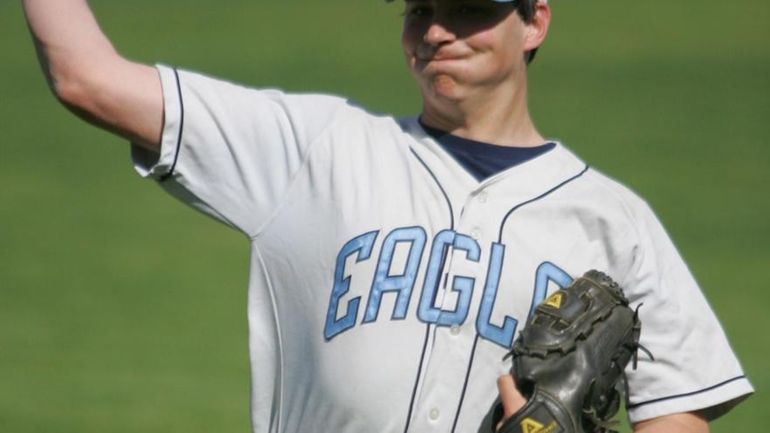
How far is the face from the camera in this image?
373 centimetres

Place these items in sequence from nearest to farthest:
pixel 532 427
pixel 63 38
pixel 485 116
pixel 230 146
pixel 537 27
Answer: pixel 63 38
pixel 532 427
pixel 230 146
pixel 485 116
pixel 537 27

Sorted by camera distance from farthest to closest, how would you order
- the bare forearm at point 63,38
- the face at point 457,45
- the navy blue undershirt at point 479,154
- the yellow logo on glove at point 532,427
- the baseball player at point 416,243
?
the navy blue undershirt at point 479,154 < the face at point 457,45 < the baseball player at point 416,243 < the yellow logo on glove at point 532,427 < the bare forearm at point 63,38

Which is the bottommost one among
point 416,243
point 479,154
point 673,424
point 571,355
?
point 673,424

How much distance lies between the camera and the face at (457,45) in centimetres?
373

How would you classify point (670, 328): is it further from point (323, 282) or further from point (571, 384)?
point (323, 282)

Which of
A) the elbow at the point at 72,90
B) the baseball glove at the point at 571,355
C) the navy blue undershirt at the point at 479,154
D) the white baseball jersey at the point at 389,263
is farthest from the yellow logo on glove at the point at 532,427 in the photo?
the elbow at the point at 72,90

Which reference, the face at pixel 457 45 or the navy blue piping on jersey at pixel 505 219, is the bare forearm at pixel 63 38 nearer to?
the face at pixel 457 45

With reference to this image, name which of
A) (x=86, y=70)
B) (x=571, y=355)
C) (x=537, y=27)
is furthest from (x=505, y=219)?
(x=86, y=70)

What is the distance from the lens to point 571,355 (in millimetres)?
3537

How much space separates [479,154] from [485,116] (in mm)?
90

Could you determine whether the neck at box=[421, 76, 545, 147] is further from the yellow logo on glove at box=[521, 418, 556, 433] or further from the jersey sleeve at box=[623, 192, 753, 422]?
the yellow logo on glove at box=[521, 418, 556, 433]

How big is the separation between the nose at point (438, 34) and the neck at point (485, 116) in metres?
0.12

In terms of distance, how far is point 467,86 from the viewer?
3.76 metres

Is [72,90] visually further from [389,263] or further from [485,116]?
[485,116]
